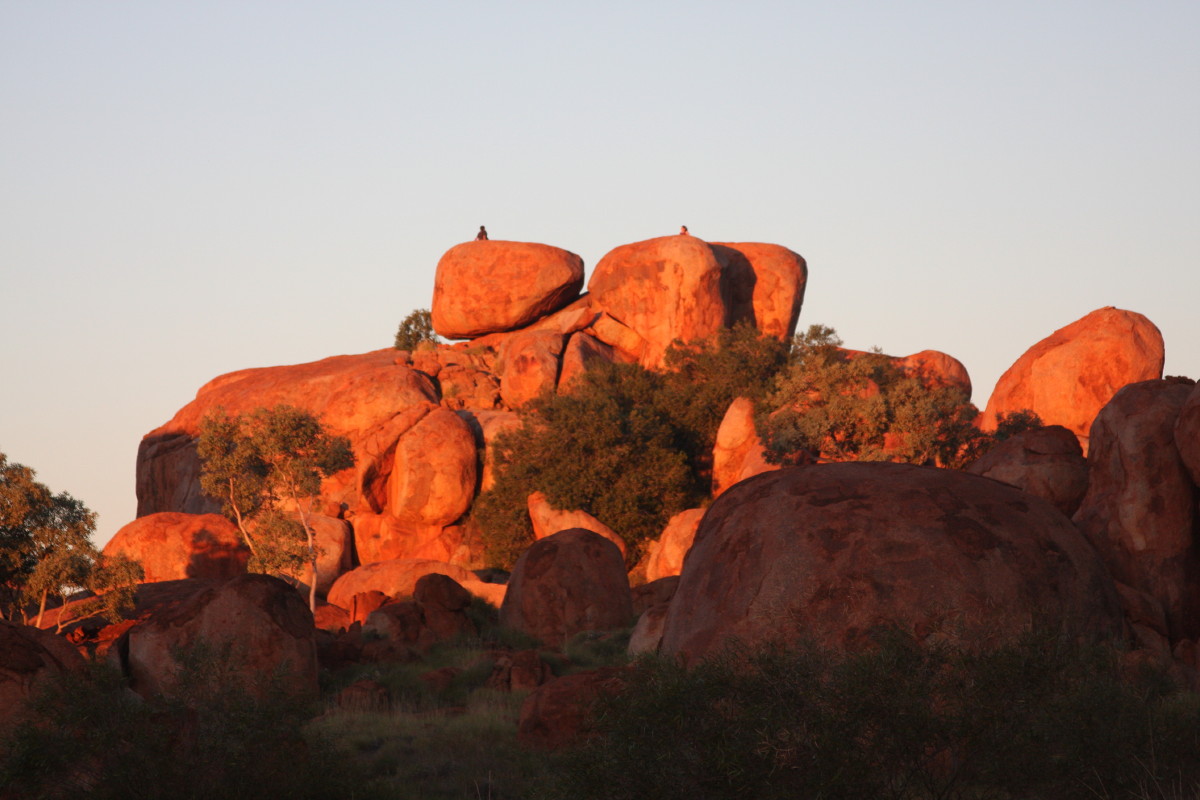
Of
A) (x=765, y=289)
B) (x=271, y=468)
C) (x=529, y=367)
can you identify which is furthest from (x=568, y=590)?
(x=765, y=289)

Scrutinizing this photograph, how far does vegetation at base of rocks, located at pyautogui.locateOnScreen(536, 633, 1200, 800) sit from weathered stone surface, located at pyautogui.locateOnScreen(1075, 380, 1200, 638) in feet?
28.9

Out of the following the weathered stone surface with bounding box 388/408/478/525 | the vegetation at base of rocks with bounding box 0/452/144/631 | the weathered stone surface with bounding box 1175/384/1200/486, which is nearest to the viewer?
the weathered stone surface with bounding box 1175/384/1200/486

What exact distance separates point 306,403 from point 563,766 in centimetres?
3970

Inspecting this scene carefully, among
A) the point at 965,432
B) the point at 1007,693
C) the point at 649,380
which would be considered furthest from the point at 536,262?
the point at 1007,693

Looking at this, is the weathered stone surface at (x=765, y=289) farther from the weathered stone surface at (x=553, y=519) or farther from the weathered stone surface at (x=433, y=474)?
the weathered stone surface at (x=553, y=519)

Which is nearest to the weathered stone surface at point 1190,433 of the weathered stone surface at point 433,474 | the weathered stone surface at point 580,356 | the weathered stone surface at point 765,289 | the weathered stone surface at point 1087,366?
the weathered stone surface at point 1087,366

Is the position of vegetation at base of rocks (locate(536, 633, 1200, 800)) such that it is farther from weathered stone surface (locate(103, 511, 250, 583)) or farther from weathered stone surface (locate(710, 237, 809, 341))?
weathered stone surface (locate(710, 237, 809, 341))

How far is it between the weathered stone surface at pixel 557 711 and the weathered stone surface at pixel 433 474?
28.9 m

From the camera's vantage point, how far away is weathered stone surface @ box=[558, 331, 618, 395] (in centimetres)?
4639

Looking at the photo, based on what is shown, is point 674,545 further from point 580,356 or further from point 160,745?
point 160,745

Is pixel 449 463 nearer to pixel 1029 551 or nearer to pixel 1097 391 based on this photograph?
pixel 1097 391

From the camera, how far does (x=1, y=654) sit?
440 inches

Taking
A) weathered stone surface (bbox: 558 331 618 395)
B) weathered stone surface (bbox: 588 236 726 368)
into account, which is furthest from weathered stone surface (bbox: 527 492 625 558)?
weathered stone surface (bbox: 588 236 726 368)

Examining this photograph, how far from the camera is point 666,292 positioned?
48.1m
